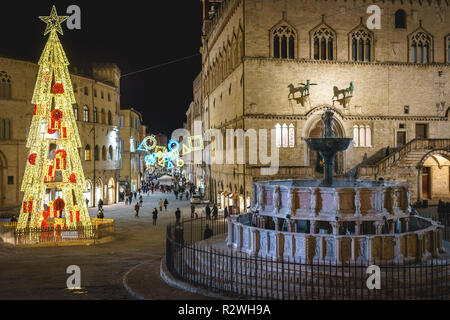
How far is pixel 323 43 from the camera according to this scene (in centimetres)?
3275

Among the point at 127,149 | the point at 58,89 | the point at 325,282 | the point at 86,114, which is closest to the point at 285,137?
the point at 58,89

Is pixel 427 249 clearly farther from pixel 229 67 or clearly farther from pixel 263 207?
pixel 229 67

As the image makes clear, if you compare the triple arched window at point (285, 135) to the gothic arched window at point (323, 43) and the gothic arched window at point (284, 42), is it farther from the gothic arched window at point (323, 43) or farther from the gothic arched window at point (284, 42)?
the gothic arched window at point (323, 43)

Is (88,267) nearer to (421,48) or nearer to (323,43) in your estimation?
(323,43)

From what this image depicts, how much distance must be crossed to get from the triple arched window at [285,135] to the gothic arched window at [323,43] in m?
5.75

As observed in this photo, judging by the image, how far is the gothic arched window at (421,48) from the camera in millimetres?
33938

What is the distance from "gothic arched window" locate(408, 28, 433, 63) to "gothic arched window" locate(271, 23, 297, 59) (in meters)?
9.55

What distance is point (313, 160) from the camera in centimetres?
3344

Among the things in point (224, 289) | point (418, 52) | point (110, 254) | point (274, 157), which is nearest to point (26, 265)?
point (110, 254)

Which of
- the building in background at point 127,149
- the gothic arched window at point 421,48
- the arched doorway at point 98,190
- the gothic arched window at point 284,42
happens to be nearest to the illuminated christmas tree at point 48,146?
the gothic arched window at point 284,42

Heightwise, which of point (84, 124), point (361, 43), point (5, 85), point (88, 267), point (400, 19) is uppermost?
point (400, 19)

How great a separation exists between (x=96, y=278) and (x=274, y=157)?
19.6 m

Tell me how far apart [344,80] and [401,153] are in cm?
698

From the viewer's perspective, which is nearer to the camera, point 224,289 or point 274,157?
point 224,289
